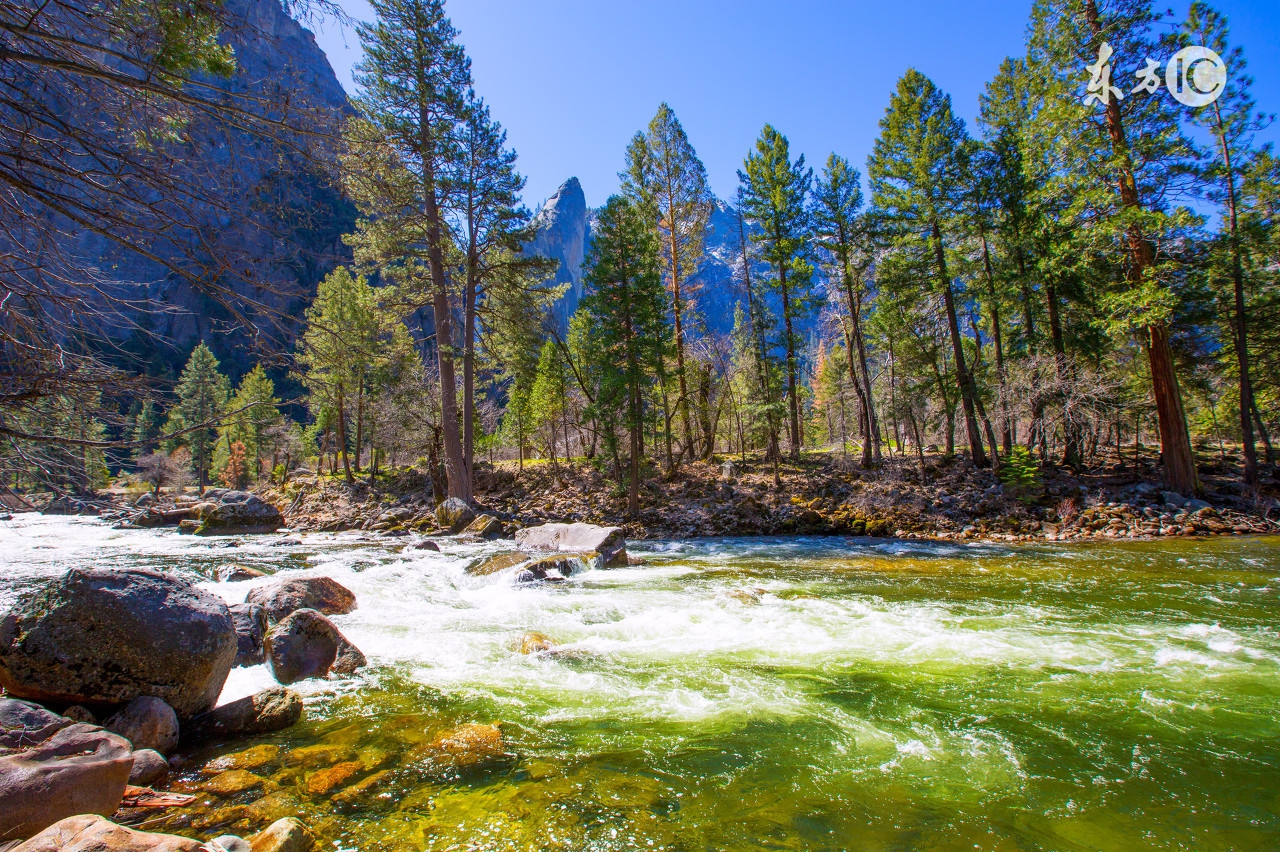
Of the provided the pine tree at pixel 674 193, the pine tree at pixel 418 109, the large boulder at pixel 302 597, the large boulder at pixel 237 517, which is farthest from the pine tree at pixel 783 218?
the large boulder at pixel 237 517

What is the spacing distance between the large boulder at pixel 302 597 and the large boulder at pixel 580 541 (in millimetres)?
5646

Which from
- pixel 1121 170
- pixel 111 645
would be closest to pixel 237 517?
pixel 111 645

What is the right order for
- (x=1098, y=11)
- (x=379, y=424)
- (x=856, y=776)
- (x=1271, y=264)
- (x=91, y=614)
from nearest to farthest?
(x=856, y=776), (x=91, y=614), (x=1098, y=11), (x=1271, y=264), (x=379, y=424)

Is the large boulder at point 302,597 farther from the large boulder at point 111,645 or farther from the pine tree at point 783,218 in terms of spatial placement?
the pine tree at point 783,218

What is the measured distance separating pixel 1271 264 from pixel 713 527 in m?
20.9

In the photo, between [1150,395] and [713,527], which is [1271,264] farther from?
[713,527]

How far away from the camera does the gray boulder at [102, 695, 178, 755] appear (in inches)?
156

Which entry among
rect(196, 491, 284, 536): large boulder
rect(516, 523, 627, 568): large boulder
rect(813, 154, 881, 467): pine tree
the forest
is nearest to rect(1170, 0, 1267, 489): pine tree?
the forest

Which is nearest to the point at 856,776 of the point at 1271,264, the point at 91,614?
the point at 91,614

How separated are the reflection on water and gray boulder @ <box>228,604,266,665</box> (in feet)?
0.97

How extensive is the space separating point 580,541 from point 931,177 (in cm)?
1758

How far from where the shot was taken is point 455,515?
19203 millimetres

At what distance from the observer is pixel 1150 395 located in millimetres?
19203

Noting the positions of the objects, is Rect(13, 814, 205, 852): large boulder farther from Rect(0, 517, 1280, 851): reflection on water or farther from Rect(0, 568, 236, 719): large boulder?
Rect(0, 568, 236, 719): large boulder
